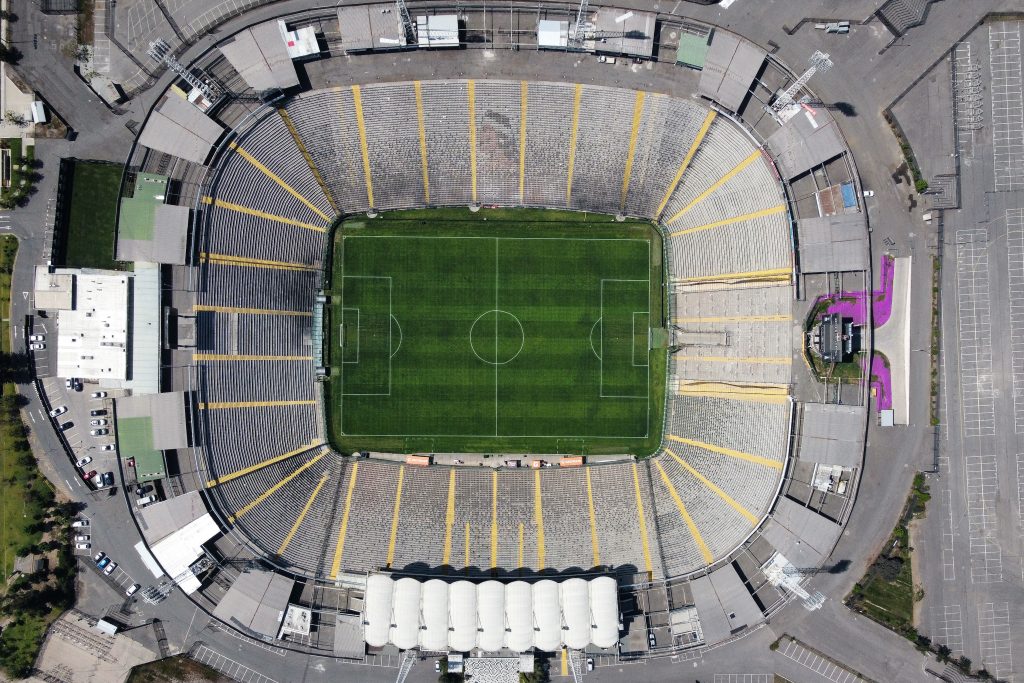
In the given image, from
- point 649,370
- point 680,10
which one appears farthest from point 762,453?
point 680,10

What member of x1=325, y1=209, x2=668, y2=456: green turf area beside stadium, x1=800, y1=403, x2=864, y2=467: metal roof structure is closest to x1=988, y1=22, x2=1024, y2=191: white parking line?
x1=800, y1=403, x2=864, y2=467: metal roof structure

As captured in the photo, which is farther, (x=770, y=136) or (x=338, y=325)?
(x=338, y=325)

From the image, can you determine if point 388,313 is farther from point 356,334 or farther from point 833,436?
point 833,436

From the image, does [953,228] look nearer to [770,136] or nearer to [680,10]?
[770,136]

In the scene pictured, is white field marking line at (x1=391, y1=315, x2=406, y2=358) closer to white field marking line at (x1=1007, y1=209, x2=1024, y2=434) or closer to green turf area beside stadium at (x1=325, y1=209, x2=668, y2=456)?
green turf area beside stadium at (x1=325, y1=209, x2=668, y2=456)

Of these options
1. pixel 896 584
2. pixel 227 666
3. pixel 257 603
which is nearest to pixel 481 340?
pixel 257 603

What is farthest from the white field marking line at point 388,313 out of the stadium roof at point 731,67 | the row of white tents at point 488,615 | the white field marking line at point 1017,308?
the white field marking line at point 1017,308
